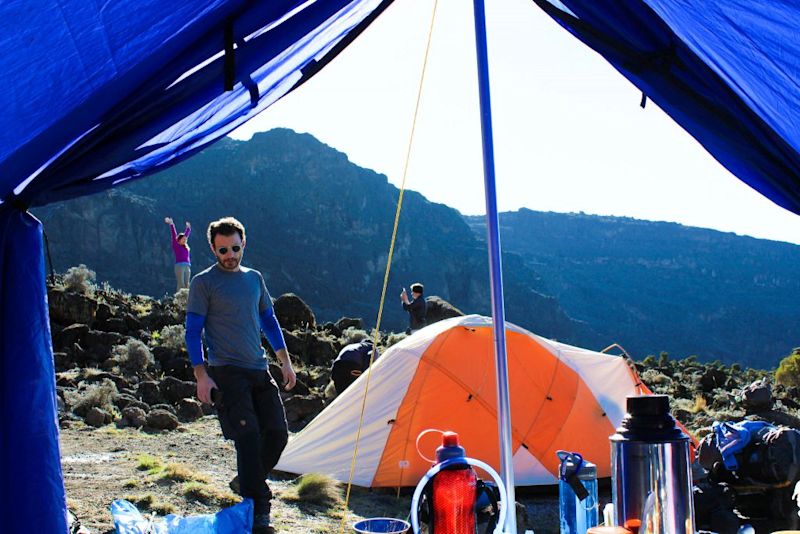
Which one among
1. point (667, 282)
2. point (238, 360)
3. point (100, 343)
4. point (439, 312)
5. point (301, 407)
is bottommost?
point (301, 407)

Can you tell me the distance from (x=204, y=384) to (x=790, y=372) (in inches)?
567

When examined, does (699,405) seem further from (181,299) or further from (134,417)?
(181,299)

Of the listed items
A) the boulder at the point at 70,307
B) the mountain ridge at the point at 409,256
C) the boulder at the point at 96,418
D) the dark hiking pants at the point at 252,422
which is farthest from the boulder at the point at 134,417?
the mountain ridge at the point at 409,256

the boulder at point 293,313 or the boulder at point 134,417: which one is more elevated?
the boulder at point 293,313

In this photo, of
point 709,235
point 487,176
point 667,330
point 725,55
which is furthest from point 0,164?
point 709,235

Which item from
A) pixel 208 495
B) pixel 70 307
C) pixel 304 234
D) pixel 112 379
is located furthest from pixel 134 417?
pixel 304 234

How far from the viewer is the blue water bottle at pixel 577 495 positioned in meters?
2.46

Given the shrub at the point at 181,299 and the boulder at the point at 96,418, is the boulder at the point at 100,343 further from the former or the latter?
the boulder at the point at 96,418

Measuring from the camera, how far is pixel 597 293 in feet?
302

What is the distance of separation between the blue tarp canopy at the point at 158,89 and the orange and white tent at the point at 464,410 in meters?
3.00

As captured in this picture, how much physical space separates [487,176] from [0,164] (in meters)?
1.93

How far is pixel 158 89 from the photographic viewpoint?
338 centimetres

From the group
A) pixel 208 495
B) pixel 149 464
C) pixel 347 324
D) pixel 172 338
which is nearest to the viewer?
pixel 208 495

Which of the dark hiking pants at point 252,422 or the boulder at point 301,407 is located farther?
the boulder at point 301,407
